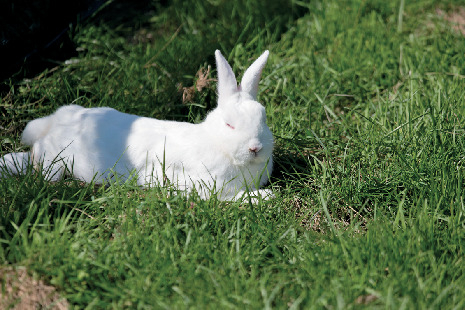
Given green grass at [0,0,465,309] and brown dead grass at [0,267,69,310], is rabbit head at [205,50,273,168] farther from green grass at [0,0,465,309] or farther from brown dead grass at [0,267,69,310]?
brown dead grass at [0,267,69,310]

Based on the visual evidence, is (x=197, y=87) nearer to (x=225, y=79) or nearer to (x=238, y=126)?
(x=225, y=79)

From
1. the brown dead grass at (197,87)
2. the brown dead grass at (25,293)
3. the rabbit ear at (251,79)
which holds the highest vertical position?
the rabbit ear at (251,79)

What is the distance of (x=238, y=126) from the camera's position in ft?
10.5

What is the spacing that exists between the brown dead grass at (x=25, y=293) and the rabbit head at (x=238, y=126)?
128 centimetres

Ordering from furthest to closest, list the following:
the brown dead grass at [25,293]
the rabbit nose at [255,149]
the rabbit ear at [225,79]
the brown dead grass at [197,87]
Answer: the brown dead grass at [197,87]
the rabbit ear at [225,79]
the rabbit nose at [255,149]
the brown dead grass at [25,293]

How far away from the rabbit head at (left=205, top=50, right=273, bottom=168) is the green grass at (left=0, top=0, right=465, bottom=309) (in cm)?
30

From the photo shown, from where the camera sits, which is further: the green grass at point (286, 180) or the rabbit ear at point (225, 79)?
the rabbit ear at point (225, 79)

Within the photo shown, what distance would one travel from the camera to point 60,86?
425 cm

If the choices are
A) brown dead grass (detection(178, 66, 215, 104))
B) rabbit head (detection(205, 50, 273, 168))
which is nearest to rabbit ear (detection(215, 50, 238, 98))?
rabbit head (detection(205, 50, 273, 168))

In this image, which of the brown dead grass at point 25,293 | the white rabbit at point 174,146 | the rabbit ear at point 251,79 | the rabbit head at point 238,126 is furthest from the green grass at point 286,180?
the rabbit ear at point 251,79

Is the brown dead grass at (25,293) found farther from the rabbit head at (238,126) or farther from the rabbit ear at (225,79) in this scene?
the rabbit ear at (225,79)

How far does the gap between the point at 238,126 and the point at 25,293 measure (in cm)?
147

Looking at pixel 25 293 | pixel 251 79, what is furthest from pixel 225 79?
pixel 25 293

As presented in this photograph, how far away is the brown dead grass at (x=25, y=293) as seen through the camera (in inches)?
98.8
